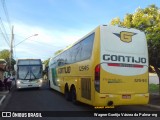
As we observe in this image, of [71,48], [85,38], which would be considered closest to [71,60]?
[71,48]

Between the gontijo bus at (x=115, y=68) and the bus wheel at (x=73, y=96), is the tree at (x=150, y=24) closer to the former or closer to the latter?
the gontijo bus at (x=115, y=68)

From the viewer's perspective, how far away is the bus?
96.3ft

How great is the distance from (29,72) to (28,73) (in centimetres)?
14

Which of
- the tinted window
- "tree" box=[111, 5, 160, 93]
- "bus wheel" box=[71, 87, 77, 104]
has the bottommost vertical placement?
"bus wheel" box=[71, 87, 77, 104]

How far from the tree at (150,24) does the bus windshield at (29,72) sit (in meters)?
11.4

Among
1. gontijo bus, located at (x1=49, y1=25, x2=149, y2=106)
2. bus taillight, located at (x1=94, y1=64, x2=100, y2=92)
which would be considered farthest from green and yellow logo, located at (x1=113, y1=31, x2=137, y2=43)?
bus taillight, located at (x1=94, y1=64, x2=100, y2=92)

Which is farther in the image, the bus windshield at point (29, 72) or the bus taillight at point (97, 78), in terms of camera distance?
the bus windshield at point (29, 72)

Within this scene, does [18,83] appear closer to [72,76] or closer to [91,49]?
[72,76]

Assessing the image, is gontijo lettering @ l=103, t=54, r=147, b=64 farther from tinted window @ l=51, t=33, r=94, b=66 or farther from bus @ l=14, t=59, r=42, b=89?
bus @ l=14, t=59, r=42, b=89

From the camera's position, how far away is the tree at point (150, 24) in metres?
18.5

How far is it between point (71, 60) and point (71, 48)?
2.94 ft

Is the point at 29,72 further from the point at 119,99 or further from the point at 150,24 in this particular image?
the point at 119,99

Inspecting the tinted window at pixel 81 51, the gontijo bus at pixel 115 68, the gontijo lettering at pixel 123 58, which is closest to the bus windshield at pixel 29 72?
the tinted window at pixel 81 51

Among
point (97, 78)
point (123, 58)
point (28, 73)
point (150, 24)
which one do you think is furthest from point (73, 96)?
point (28, 73)
